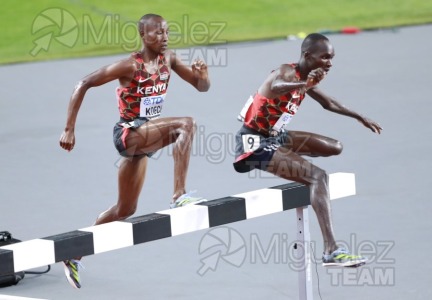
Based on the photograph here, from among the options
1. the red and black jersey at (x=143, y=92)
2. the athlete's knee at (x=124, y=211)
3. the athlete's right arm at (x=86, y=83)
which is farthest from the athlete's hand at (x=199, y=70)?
the athlete's knee at (x=124, y=211)

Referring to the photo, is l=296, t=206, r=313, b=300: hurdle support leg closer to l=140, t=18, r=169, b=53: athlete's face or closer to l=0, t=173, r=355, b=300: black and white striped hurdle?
l=0, t=173, r=355, b=300: black and white striped hurdle

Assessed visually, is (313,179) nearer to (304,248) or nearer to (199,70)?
(304,248)

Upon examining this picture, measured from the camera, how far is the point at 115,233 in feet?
22.5

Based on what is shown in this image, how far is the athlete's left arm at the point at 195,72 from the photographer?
7.44m

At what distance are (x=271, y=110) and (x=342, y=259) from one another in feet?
3.79

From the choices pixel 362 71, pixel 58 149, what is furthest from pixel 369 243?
pixel 362 71

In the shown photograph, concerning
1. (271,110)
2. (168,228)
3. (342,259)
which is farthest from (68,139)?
(342,259)

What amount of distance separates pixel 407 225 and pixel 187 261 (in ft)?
7.32

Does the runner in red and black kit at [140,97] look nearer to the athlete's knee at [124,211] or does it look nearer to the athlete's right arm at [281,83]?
the athlete's knee at [124,211]

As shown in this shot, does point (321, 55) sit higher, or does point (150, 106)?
point (321, 55)

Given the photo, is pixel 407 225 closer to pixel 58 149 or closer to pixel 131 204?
pixel 131 204

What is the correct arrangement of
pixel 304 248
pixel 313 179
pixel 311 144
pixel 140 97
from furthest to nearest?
pixel 304 248 → pixel 311 144 → pixel 140 97 → pixel 313 179

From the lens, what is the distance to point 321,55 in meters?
7.16

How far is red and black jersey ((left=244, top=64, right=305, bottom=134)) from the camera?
7391mm
